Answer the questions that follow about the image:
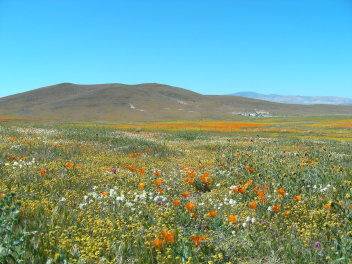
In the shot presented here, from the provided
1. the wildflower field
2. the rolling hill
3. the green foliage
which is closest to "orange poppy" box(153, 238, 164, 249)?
the wildflower field

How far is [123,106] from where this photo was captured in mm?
133000

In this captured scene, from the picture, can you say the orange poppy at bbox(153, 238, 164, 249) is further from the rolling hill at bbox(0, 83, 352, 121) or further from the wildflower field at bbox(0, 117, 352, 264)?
the rolling hill at bbox(0, 83, 352, 121)

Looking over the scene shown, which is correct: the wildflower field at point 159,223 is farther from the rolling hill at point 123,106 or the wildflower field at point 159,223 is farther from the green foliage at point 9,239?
the rolling hill at point 123,106

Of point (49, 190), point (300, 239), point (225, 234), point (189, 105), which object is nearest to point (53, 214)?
point (49, 190)

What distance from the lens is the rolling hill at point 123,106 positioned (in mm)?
113775

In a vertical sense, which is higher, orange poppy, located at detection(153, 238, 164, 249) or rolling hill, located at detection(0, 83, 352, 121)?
rolling hill, located at detection(0, 83, 352, 121)

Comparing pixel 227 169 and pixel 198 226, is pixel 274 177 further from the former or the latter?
pixel 198 226

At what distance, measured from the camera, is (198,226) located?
430cm

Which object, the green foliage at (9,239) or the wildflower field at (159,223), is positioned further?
the wildflower field at (159,223)

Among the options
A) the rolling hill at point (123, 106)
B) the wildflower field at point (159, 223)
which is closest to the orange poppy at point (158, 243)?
the wildflower field at point (159, 223)

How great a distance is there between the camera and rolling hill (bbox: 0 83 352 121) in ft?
373

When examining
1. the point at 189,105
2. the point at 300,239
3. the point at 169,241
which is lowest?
the point at 300,239

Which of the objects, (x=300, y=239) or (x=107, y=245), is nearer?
(x=107, y=245)

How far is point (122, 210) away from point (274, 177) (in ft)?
14.4
